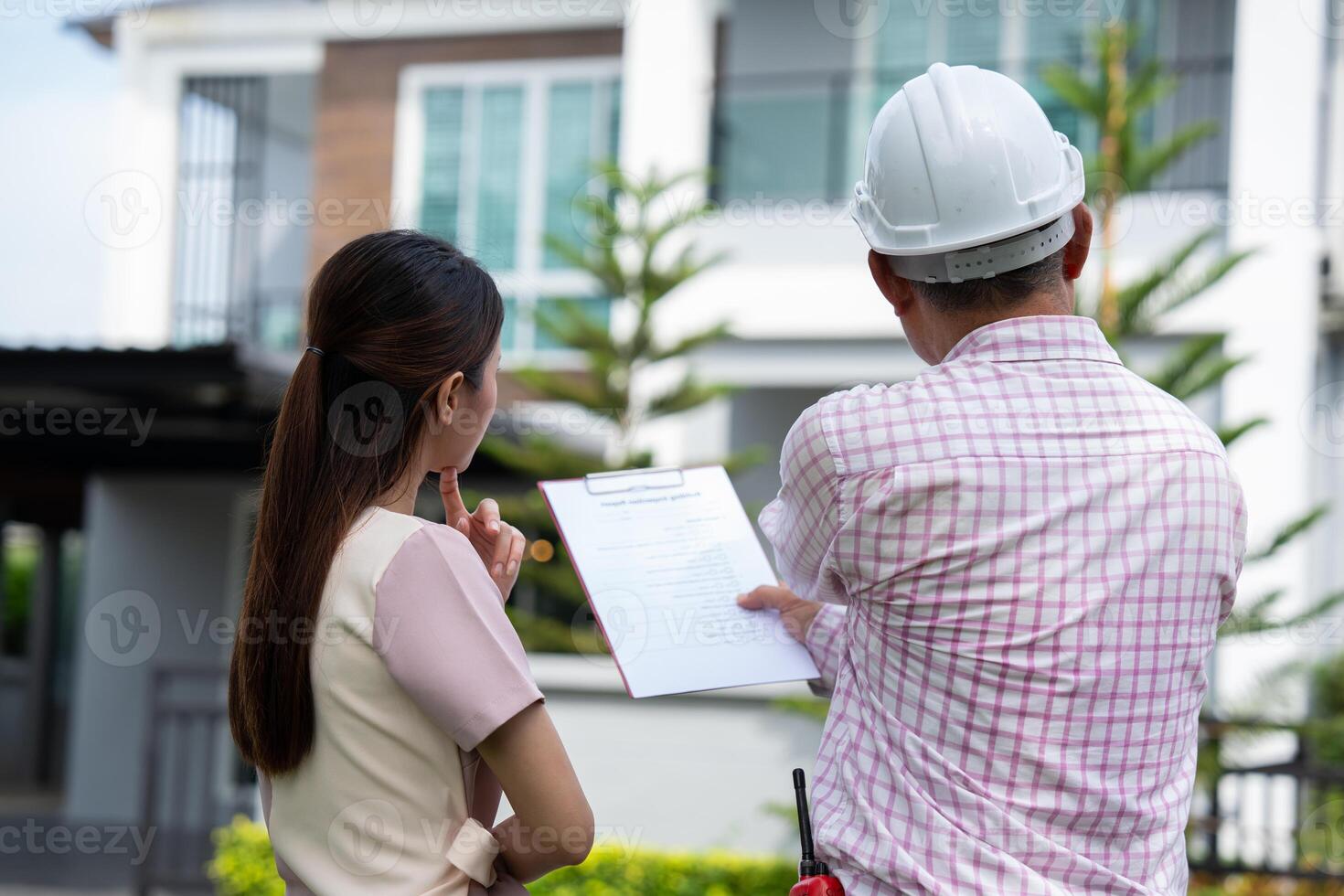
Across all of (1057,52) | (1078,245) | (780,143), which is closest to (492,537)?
(1078,245)

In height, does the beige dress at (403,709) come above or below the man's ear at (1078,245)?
below

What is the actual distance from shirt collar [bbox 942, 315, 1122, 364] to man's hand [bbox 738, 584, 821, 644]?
19.7 inches

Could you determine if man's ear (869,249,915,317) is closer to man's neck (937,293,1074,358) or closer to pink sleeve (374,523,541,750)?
man's neck (937,293,1074,358)

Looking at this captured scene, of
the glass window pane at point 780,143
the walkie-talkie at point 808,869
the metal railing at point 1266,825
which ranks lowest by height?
the metal railing at point 1266,825

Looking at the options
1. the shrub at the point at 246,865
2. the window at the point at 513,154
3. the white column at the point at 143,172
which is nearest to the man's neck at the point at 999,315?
the shrub at the point at 246,865

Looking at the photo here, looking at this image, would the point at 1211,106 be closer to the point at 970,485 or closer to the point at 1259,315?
the point at 1259,315

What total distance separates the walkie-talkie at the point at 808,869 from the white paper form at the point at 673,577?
0.22 metres

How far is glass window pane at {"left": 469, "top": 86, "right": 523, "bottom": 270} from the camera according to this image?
1170cm

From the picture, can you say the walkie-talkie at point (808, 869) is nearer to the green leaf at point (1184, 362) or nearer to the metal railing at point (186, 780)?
the metal railing at point (186, 780)

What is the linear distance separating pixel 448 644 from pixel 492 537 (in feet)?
1.23

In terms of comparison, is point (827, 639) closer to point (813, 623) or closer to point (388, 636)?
point (813, 623)

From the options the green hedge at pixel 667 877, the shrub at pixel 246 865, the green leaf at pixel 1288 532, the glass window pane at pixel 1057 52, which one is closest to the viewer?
the green hedge at pixel 667 877

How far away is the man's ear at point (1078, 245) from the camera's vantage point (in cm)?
165

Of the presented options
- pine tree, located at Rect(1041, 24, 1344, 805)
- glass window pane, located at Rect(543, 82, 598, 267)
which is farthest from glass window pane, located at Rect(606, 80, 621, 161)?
pine tree, located at Rect(1041, 24, 1344, 805)
